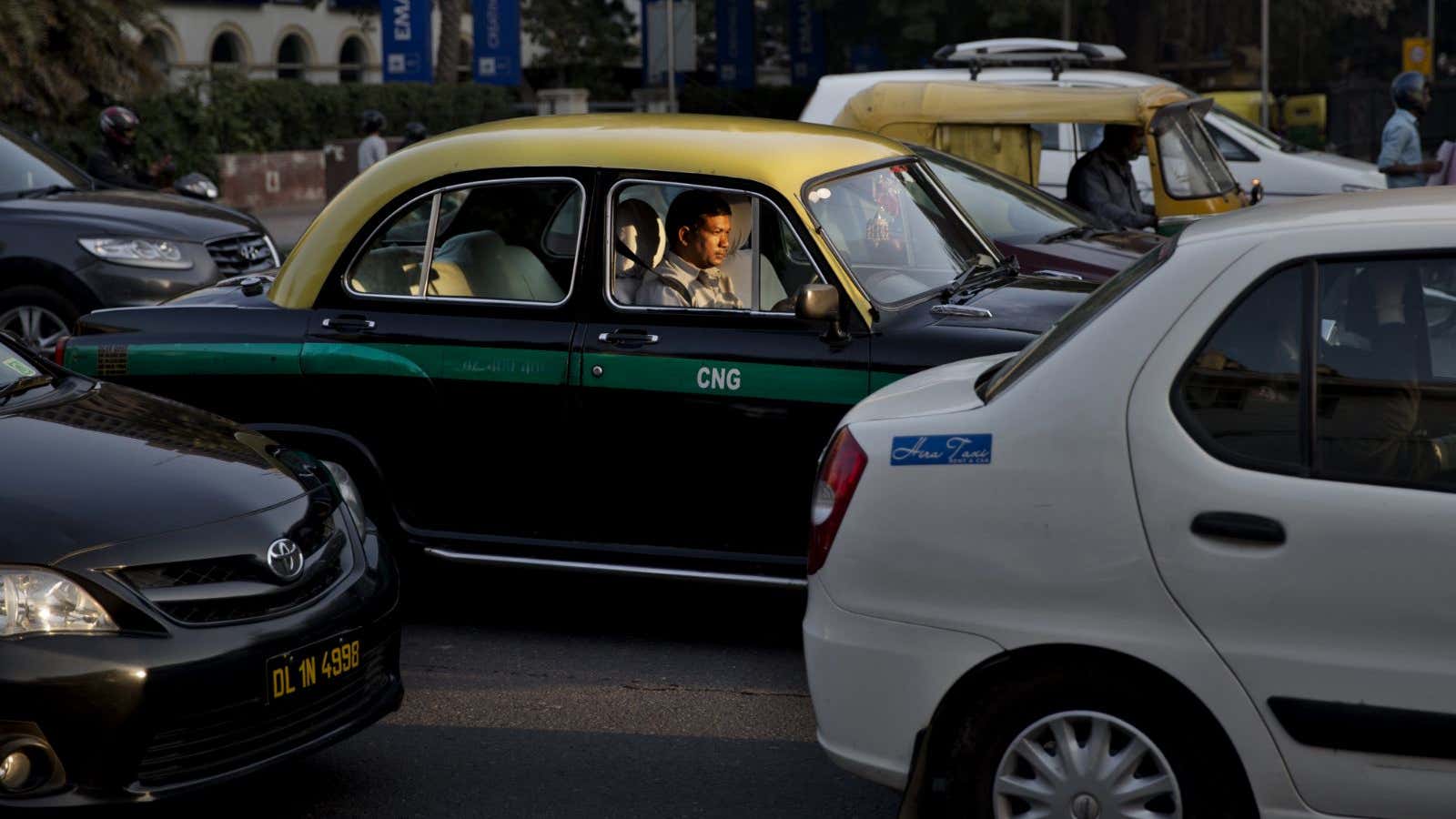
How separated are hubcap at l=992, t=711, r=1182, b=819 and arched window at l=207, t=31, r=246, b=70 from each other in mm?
50672

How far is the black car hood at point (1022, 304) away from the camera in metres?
6.10

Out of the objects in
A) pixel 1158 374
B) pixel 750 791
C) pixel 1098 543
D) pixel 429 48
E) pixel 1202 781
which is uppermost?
pixel 429 48

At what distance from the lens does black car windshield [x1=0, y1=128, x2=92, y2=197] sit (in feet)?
38.6

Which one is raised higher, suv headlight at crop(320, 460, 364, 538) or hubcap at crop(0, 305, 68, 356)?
hubcap at crop(0, 305, 68, 356)

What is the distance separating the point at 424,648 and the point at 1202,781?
3380 mm

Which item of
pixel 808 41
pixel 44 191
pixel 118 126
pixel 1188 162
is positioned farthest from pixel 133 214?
pixel 808 41

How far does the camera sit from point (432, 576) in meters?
7.22

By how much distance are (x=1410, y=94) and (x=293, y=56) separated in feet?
152

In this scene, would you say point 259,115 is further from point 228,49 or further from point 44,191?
point 44,191

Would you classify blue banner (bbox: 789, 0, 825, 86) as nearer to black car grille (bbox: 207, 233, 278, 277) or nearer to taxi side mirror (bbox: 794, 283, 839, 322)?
black car grille (bbox: 207, 233, 278, 277)

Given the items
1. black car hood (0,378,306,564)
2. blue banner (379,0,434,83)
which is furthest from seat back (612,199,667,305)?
blue banner (379,0,434,83)

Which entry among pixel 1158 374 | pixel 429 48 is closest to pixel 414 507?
pixel 1158 374

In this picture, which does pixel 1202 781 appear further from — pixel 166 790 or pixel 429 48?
pixel 429 48

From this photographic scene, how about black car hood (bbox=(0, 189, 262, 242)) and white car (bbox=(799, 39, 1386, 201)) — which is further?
white car (bbox=(799, 39, 1386, 201))
